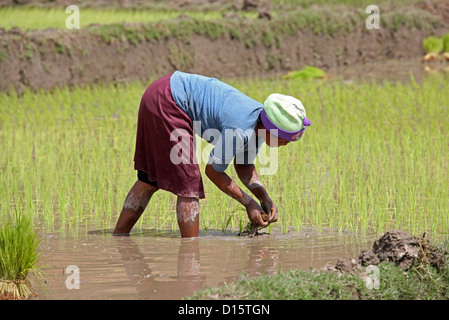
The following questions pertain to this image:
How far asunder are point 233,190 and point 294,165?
2331 mm

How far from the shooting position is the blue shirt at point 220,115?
3.66 meters

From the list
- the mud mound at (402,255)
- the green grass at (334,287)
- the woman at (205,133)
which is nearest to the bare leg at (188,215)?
the woman at (205,133)

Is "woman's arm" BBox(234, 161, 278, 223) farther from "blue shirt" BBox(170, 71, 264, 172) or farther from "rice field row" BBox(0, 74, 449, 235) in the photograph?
"rice field row" BBox(0, 74, 449, 235)

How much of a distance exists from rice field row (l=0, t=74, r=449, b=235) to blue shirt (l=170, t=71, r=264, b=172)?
651 mm

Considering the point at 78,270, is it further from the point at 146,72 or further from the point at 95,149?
the point at 146,72

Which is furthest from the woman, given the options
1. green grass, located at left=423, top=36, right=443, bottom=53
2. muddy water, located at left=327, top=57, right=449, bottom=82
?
green grass, located at left=423, top=36, right=443, bottom=53

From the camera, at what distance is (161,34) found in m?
12.5

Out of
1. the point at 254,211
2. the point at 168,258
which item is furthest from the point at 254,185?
the point at 168,258

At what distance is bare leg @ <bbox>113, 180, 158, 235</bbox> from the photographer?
427 cm

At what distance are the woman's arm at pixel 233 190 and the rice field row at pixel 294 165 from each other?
1.34ft
